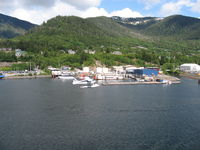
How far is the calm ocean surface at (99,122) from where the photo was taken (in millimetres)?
15203

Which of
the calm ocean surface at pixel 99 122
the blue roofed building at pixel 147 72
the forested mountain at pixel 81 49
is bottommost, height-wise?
the calm ocean surface at pixel 99 122

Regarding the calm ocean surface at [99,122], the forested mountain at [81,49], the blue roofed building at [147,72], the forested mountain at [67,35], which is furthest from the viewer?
the forested mountain at [67,35]

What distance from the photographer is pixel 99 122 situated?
1933 centimetres

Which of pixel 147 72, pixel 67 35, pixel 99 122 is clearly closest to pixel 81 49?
pixel 67 35

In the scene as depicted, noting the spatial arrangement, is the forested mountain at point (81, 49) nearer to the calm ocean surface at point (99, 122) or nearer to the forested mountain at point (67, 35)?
the forested mountain at point (67, 35)

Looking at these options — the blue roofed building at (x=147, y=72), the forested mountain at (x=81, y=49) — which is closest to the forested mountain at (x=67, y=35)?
the forested mountain at (x=81, y=49)

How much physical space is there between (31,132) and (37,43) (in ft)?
208

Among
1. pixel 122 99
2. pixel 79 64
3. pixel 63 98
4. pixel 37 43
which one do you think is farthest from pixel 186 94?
pixel 37 43

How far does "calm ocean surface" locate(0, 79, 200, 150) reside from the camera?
15.2 metres

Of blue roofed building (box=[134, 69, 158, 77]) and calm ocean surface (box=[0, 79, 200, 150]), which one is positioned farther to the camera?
blue roofed building (box=[134, 69, 158, 77])

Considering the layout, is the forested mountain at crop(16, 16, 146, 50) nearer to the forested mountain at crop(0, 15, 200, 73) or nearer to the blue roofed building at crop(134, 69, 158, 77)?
the forested mountain at crop(0, 15, 200, 73)

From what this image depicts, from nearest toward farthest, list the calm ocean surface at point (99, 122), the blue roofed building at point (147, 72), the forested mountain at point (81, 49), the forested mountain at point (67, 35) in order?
1. the calm ocean surface at point (99, 122)
2. the blue roofed building at point (147, 72)
3. the forested mountain at point (81, 49)
4. the forested mountain at point (67, 35)

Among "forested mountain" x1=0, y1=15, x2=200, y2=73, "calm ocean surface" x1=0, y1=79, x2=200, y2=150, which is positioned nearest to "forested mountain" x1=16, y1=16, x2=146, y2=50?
"forested mountain" x1=0, y1=15, x2=200, y2=73

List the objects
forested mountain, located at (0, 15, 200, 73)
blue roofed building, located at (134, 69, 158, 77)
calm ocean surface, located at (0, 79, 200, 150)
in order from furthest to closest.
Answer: forested mountain, located at (0, 15, 200, 73) < blue roofed building, located at (134, 69, 158, 77) < calm ocean surface, located at (0, 79, 200, 150)
